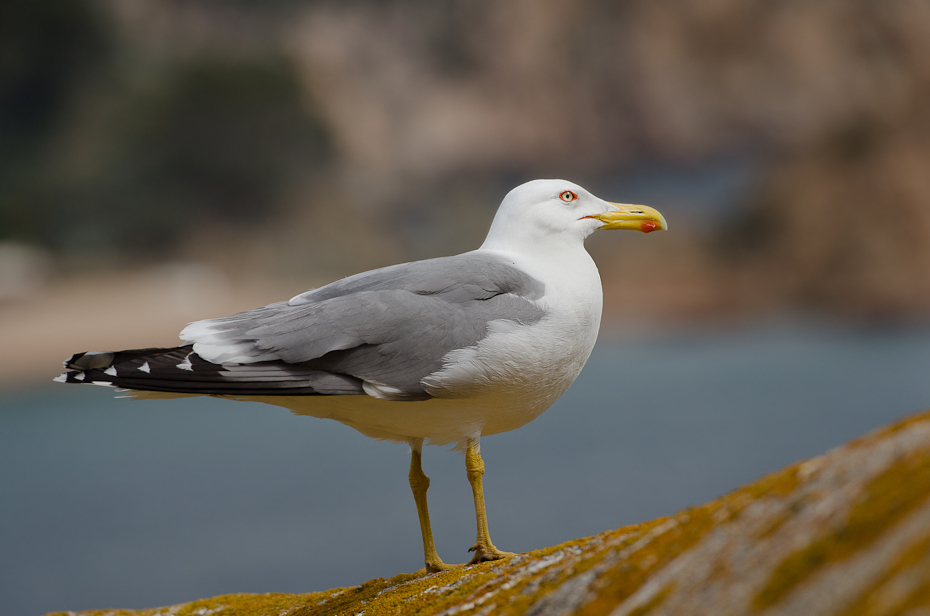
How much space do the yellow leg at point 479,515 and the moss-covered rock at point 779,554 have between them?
1.52ft

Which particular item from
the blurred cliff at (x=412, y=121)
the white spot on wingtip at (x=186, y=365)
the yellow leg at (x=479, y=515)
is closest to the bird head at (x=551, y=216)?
the yellow leg at (x=479, y=515)

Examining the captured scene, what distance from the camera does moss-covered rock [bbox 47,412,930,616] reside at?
113cm

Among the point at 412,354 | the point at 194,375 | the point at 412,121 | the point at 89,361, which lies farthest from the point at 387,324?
the point at 412,121

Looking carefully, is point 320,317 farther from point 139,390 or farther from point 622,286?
point 622,286

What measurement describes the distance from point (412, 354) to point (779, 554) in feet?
4.03

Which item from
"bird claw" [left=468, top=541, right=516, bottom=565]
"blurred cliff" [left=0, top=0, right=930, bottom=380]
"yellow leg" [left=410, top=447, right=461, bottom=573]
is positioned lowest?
"bird claw" [left=468, top=541, right=516, bottom=565]

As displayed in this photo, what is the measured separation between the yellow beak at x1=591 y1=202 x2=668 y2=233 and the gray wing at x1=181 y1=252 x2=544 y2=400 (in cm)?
43

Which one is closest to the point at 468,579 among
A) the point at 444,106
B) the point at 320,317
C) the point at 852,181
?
the point at 320,317

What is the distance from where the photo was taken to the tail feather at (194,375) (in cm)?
221

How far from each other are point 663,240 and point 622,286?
146cm

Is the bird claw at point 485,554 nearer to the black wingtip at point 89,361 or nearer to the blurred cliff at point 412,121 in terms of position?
the black wingtip at point 89,361

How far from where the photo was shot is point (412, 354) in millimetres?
2305

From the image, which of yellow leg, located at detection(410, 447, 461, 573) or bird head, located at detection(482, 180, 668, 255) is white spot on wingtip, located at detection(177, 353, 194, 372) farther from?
bird head, located at detection(482, 180, 668, 255)

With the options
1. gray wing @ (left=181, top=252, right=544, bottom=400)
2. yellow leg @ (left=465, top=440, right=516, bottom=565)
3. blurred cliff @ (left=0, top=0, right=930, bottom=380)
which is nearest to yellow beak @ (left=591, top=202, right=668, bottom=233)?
gray wing @ (left=181, top=252, right=544, bottom=400)
